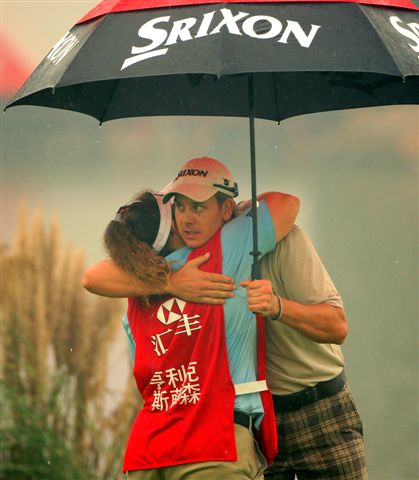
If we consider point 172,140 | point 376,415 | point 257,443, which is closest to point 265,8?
point 257,443

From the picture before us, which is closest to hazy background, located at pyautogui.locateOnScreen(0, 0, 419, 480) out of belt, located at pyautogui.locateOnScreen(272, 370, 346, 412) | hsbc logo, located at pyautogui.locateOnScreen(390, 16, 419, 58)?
belt, located at pyautogui.locateOnScreen(272, 370, 346, 412)

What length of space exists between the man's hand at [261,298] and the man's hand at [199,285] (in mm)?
103

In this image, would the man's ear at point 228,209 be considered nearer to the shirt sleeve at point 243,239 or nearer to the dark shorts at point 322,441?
the shirt sleeve at point 243,239

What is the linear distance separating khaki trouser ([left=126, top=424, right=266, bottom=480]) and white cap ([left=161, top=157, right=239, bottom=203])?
2.53 feet

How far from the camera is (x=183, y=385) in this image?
12.3 ft

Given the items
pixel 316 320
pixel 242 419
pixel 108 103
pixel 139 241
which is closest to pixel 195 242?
pixel 139 241

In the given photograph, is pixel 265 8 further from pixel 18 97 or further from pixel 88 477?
pixel 88 477

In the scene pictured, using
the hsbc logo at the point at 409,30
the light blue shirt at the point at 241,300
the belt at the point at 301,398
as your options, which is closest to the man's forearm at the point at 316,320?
the light blue shirt at the point at 241,300

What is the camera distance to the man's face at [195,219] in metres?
3.88

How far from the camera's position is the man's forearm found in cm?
376

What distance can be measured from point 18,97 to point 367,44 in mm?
1153

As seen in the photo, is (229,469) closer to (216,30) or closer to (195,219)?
(195,219)

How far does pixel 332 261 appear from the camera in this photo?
598cm

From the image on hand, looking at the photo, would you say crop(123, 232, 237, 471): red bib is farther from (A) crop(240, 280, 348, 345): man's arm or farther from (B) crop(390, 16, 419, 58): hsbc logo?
(B) crop(390, 16, 419, 58): hsbc logo
